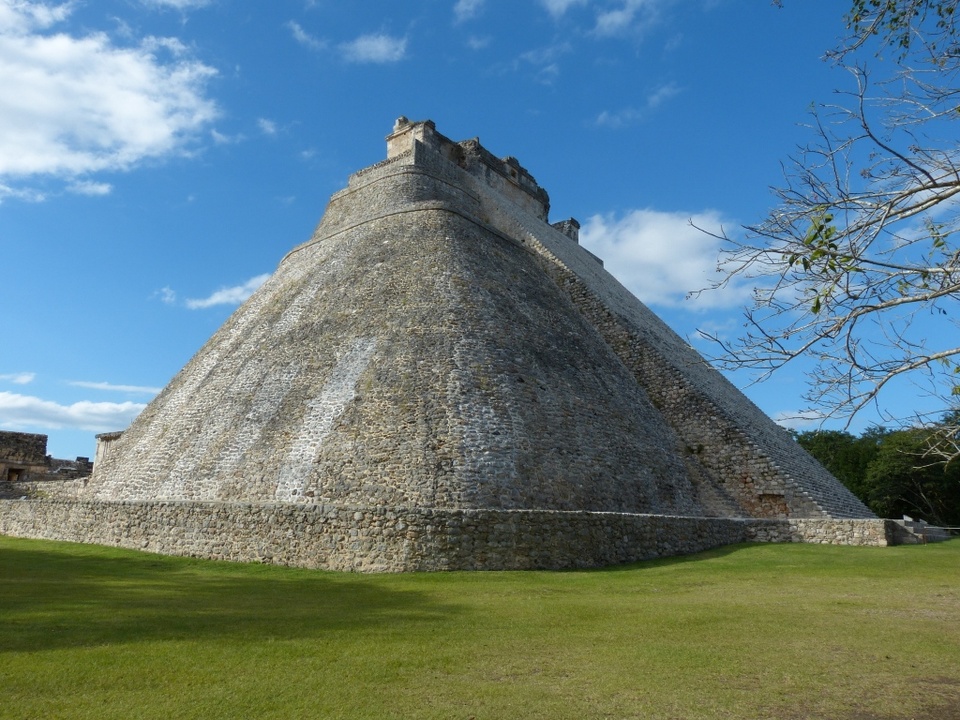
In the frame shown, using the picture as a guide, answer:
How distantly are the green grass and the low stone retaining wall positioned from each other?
53 centimetres

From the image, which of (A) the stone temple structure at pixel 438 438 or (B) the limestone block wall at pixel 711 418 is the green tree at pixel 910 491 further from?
(A) the stone temple structure at pixel 438 438

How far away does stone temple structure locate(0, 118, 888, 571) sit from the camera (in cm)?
1123

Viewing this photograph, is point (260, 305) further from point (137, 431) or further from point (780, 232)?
point (780, 232)

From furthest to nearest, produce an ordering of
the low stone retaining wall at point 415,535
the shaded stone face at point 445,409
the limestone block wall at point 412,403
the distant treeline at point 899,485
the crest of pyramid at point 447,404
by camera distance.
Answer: the distant treeline at point 899,485, the crest of pyramid at point 447,404, the limestone block wall at point 412,403, the shaded stone face at point 445,409, the low stone retaining wall at point 415,535

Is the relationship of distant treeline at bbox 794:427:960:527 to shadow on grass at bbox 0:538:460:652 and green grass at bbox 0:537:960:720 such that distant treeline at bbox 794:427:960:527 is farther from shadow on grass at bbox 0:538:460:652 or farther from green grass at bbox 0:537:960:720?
shadow on grass at bbox 0:538:460:652

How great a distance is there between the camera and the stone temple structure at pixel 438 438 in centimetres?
1123

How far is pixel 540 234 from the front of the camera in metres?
24.7

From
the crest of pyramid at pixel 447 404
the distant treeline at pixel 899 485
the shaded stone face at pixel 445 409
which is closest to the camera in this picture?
the shaded stone face at pixel 445 409

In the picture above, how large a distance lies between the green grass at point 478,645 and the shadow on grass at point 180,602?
4cm

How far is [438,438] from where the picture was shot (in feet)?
41.6

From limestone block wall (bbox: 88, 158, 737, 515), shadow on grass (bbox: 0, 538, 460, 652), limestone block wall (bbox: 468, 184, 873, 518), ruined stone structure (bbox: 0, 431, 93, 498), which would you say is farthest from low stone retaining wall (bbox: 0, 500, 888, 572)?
ruined stone structure (bbox: 0, 431, 93, 498)

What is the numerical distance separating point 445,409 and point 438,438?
2.35 feet

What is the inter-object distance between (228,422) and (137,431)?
4.34 meters

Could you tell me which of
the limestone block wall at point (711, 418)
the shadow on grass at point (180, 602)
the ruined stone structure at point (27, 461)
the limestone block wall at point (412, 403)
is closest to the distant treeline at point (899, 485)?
the limestone block wall at point (711, 418)
